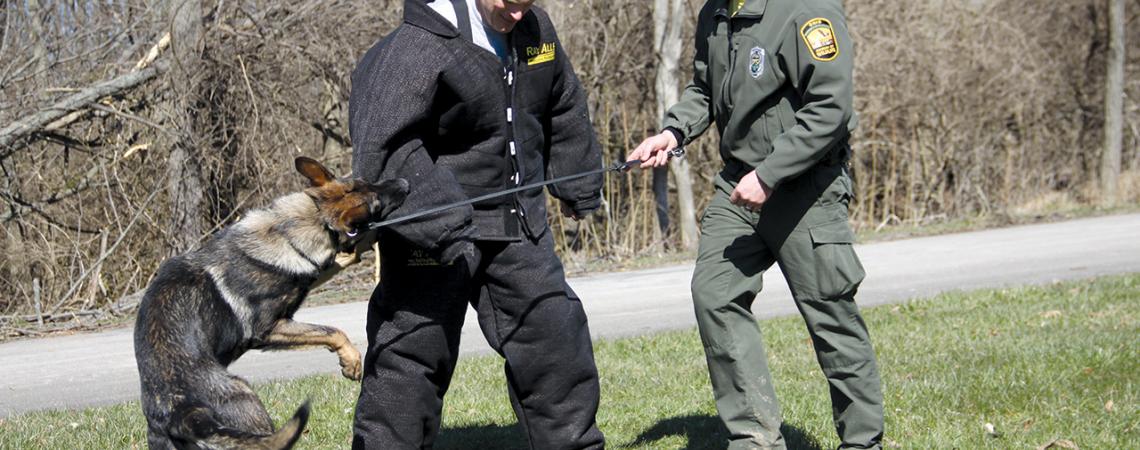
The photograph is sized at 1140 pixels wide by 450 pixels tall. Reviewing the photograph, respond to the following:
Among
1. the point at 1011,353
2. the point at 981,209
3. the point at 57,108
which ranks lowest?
the point at 981,209

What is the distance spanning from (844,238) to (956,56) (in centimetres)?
1210

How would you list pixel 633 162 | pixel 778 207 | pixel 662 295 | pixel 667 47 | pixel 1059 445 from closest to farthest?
pixel 778 207 → pixel 633 162 → pixel 1059 445 → pixel 662 295 → pixel 667 47

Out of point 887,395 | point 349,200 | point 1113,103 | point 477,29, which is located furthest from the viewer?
point 1113,103

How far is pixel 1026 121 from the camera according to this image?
17.0 meters

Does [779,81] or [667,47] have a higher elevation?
[779,81]

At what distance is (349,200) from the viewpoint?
13.8ft

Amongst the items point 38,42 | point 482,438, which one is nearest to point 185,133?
point 38,42

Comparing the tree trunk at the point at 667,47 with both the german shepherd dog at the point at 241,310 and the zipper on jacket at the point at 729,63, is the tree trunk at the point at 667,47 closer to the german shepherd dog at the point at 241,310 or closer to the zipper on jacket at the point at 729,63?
the zipper on jacket at the point at 729,63

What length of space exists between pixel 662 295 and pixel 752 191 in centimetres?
592

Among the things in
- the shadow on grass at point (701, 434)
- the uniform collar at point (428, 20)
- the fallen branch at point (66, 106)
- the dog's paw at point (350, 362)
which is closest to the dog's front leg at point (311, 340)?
the dog's paw at point (350, 362)

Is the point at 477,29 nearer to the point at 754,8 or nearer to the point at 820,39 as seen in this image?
the point at 754,8

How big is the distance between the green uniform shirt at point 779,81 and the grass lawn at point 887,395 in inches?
60.1

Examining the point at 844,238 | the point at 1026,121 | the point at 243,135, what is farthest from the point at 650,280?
the point at 1026,121

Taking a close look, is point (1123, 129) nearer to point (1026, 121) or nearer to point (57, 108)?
point (1026, 121)
